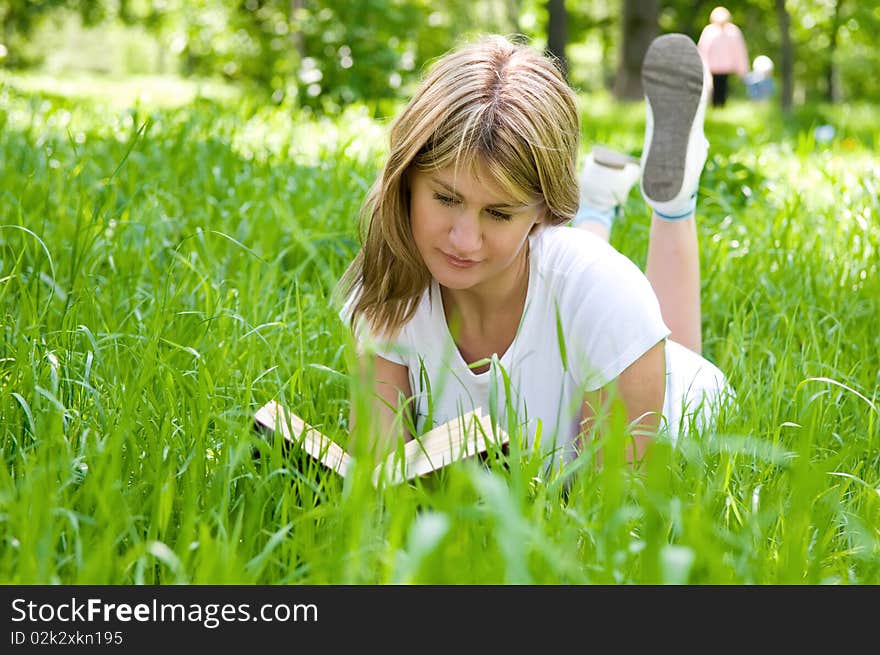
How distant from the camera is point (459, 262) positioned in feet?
6.54

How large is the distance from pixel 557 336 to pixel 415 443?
65cm

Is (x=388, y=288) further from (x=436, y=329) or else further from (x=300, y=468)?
(x=300, y=468)

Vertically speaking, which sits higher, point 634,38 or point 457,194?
point 634,38

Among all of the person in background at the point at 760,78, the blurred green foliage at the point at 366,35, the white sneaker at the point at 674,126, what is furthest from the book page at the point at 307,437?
the person in background at the point at 760,78

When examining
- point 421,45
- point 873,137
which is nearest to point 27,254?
point 873,137

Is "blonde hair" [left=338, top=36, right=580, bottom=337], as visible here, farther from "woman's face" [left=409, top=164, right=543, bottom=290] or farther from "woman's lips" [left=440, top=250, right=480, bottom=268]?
"woman's lips" [left=440, top=250, right=480, bottom=268]

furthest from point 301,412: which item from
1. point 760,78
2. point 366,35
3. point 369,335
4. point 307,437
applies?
point 760,78

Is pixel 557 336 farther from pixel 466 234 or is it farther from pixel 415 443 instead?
pixel 415 443

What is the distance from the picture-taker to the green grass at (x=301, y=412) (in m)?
1.25

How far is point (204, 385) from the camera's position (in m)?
1.94

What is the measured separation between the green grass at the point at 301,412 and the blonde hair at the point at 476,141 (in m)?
0.24

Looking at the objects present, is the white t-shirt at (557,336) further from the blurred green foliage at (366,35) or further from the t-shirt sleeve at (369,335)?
the blurred green foliage at (366,35)

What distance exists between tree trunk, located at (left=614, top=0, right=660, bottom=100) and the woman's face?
1234cm
